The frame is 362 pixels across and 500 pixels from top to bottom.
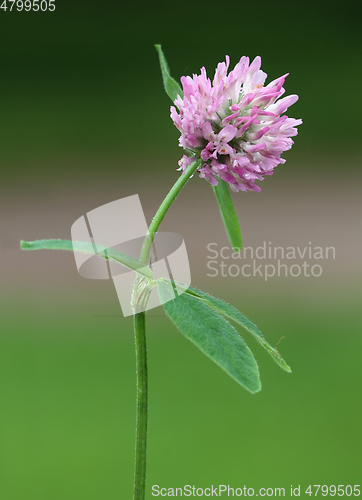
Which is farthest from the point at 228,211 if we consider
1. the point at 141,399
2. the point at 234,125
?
the point at 141,399

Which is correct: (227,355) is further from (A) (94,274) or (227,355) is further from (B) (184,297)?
(A) (94,274)

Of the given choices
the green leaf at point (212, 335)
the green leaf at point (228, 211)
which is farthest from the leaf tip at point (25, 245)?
the green leaf at point (228, 211)

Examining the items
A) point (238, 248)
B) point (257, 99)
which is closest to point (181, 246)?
point (238, 248)

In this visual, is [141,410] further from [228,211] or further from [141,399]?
[228,211]

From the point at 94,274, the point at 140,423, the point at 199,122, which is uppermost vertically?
the point at 199,122

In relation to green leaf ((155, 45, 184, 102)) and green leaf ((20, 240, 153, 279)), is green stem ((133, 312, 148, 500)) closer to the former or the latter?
green leaf ((20, 240, 153, 279))

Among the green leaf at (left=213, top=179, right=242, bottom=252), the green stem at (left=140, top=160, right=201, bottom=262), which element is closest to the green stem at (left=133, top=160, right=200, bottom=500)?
the green stem at (left=140, top=160, right=201, bottom=262)

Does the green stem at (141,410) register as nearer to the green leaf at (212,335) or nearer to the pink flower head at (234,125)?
the green leaf at (212,335)
